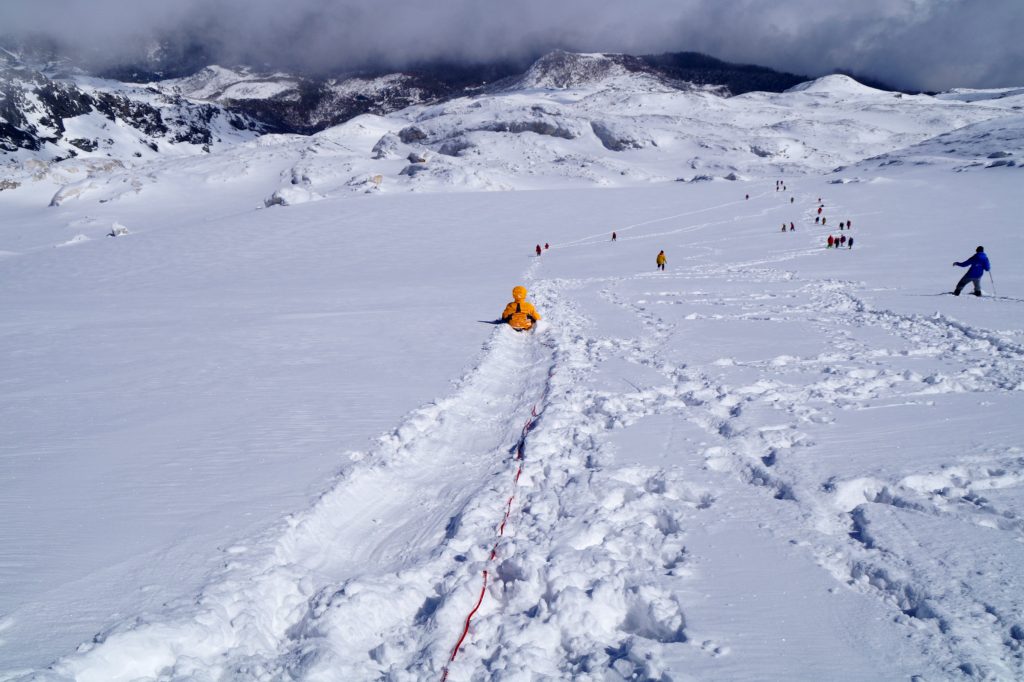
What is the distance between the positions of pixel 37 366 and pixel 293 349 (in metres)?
3.68

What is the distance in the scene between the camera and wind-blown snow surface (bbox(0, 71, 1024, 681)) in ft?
9.91

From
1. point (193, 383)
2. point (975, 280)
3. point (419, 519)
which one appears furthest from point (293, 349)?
point (975, 280)

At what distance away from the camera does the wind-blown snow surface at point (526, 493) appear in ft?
9.91

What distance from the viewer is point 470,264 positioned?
23.0 m

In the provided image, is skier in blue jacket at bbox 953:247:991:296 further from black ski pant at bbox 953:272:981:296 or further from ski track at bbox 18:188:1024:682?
ski track at bbox 18:188:1024:682

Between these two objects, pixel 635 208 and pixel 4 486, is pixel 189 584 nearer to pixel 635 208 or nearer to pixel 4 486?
pixel 4 486

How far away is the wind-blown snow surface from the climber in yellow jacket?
48 cm

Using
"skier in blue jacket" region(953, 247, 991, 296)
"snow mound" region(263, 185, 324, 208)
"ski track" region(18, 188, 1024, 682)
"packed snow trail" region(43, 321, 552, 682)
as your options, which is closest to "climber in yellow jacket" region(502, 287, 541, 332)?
"ski track" region(18, 188, 1024, 682)

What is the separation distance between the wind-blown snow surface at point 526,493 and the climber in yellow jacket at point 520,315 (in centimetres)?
48

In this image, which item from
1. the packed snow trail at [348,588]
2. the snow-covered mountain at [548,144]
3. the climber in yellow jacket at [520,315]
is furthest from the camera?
the snow-covered mountain at [548,144]

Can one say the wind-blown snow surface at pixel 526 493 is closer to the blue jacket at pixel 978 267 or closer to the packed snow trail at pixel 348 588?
the packed snow trail at pixel 348 588

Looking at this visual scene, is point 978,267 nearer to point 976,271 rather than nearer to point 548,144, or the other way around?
point 976,271

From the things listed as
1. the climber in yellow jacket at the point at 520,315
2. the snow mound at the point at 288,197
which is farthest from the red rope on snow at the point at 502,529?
the snow mound at the point at 288,197

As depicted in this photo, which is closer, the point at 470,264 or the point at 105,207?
the point at 470,264
